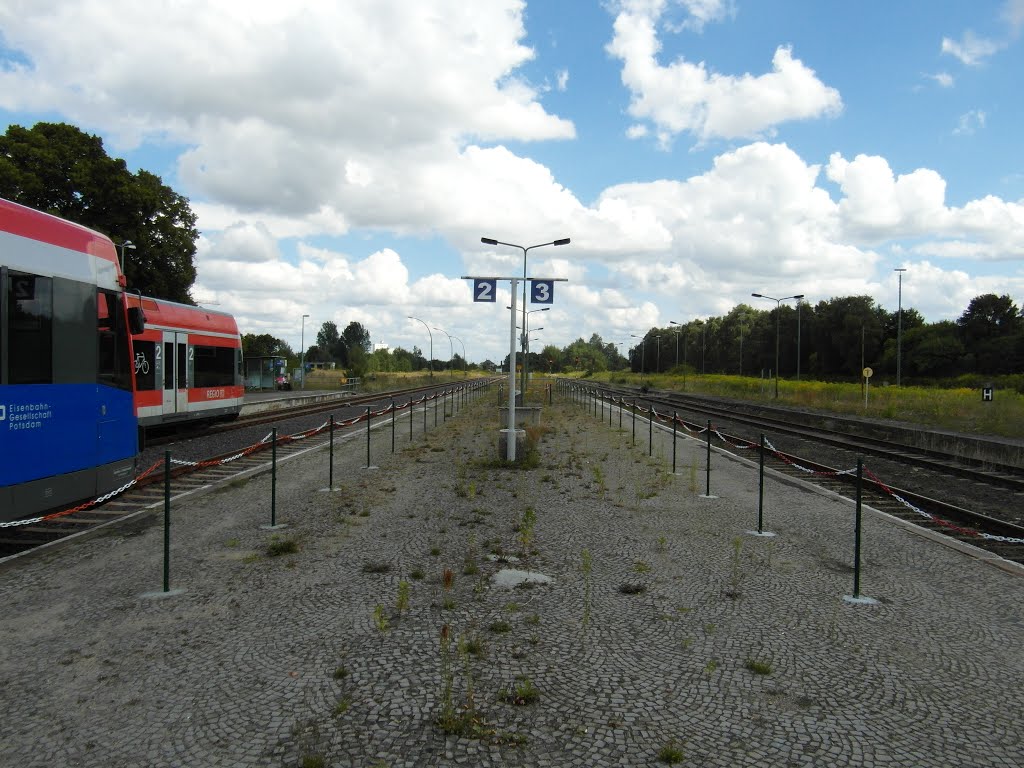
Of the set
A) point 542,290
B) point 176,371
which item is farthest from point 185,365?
point 542,290

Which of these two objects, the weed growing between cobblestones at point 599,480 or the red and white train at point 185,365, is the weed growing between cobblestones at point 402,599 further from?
the red and white train at point 185,365

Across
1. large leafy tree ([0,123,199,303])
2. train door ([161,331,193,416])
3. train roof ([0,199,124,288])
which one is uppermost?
large leafy tree ([0,123,199,303])

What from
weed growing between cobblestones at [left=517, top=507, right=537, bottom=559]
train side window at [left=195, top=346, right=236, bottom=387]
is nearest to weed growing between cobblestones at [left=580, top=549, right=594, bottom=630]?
weed growing between cobblestones at [left=517, top=507, right=537, bottom=559]

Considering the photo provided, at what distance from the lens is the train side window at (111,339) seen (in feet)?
26.7

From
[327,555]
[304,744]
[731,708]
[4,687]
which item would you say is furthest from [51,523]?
[731,708]

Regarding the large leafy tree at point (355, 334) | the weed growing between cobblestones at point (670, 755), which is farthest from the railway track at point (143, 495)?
the large leafy tree at point (355, 334)

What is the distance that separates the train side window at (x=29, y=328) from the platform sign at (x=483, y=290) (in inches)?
319

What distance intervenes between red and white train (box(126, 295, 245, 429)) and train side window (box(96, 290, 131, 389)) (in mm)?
6304

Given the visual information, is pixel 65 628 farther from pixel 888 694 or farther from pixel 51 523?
pixel 888 694

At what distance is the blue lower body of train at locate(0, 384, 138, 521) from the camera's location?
21.5 ft

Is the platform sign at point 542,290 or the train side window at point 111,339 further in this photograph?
the platform sign at point 542,290

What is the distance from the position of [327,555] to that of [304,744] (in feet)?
12.3

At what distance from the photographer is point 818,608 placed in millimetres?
5781

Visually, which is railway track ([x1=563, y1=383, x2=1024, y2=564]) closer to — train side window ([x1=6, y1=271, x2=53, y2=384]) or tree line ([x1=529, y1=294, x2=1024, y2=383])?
train side window ([x1=6, y1=271, x2=53, y2=384])
